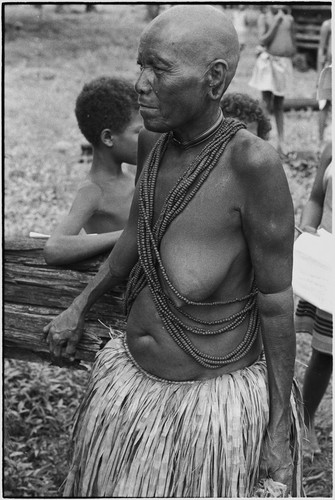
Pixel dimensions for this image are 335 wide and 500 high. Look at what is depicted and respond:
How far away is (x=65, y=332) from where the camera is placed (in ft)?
8.07

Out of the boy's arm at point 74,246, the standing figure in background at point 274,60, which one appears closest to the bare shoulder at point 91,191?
the boy's arm at point 74,246

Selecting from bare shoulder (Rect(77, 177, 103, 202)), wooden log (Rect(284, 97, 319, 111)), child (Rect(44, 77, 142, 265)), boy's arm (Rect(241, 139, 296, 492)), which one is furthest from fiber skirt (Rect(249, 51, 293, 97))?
boy's arm (Rect(241, 139, 296, 492))

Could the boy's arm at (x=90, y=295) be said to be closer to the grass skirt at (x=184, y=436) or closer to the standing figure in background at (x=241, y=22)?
the grass skirt at (x=184, y=436)

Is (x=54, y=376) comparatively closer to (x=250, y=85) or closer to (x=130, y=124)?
(x=130, y=124)

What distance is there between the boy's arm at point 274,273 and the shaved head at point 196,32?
25 centimetres

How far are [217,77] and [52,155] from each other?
5.43 m

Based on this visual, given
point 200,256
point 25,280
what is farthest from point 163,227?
point 25,280

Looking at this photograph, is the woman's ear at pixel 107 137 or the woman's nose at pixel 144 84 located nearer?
the woman's nose at pixel 144 84

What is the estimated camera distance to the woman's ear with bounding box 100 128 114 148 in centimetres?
311

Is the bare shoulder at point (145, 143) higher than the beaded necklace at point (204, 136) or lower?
lower

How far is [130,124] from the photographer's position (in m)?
3.13

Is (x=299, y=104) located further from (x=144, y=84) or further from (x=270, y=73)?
(x=144, y=84)

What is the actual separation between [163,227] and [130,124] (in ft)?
3.96

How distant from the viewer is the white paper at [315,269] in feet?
8.96
